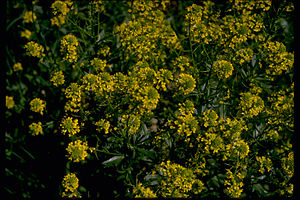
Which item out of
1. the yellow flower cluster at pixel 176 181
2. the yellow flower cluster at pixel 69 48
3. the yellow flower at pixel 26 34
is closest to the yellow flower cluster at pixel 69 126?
the yellow flower cluster at pixel 69 48

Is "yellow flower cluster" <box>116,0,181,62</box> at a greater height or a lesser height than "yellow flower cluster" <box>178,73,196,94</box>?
greater

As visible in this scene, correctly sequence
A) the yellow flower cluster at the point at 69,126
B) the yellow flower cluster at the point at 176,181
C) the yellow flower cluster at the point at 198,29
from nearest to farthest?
the yellow flower cluster at the point at 176,181, the yellow flower cluster at the point at 69,126, the yellow flower cluster at the point at 198,29

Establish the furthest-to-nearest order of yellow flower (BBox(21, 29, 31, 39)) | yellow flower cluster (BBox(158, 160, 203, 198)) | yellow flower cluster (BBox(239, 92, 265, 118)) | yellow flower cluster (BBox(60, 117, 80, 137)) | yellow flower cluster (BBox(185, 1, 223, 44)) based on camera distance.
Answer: yellow flower (BBox(21, 29, 31, 39)) → yellow flower cluster (BBox(185, 1, 223, 44)) → yellow flower cluster (BBox(239, 92, 265, 118)) → yellow flower cluster (BBox(60, 117, 80, 137)) → yellow flower cluster (BBox(158, 160, 203, 198))

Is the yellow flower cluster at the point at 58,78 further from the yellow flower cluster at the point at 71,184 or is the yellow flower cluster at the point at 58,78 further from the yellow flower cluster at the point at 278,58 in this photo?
the yellow flower cluster at the point at 278,58

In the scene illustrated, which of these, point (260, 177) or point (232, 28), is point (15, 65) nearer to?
point (232, 28)

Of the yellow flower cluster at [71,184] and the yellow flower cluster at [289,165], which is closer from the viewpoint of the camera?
the yellow flower cluster at [71,184]

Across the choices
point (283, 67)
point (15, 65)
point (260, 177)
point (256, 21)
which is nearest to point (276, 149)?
point (260, 177)

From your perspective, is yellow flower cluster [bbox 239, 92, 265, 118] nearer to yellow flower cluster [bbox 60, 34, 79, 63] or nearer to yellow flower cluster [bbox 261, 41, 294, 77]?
yellow flower cluster [bbox 261, 41, 294, 77]

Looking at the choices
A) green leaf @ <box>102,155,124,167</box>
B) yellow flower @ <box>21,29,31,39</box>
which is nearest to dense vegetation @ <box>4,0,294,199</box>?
green leaf @ <box>102,155,124,167</box>

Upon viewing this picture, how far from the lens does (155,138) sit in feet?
6.95

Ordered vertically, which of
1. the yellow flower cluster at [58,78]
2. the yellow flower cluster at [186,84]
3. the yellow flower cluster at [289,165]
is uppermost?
the yellow flower cluster at [186,84]

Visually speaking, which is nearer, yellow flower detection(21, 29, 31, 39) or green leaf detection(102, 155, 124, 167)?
green leaf detection(102, 155, 124, 167)

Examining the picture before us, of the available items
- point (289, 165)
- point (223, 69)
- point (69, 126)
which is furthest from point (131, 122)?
point (289, 165)

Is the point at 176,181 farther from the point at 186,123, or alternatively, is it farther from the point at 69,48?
the point at 69,48
